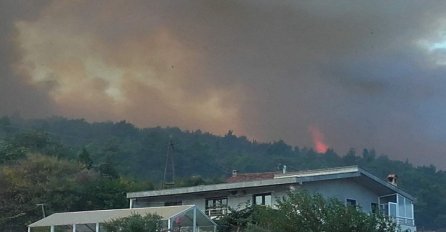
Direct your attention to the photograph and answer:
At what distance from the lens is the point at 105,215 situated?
134 feet

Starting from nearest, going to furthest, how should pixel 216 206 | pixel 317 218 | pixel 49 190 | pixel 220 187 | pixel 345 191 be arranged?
pixel 317 218
pixel 220 187
pixel 216 206
pixel 345 191
pixel 49 190

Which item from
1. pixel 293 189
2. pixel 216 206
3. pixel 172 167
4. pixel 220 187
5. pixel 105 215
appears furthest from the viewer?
pixel 172 167

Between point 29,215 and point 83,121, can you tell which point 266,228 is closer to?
point 29,215

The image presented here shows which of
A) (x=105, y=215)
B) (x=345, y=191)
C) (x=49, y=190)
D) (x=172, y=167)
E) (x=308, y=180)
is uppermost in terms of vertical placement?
(x=172, y=167)

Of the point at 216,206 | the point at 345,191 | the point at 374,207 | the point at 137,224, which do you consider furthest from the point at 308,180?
the point at 137,224

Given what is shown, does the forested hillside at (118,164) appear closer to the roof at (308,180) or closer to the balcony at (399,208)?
the roof at (308,180)

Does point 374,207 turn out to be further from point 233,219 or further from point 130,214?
point 130,214

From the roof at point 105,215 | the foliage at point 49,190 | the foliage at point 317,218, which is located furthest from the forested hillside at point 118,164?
the foliage at point 317,218

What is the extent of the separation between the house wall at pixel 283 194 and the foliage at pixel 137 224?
9.60 metres

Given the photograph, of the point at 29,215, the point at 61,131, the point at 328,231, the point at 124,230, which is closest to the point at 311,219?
the point at 328,231

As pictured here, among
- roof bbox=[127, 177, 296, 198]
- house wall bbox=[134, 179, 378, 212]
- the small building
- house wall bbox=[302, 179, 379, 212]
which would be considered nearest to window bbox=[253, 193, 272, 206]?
house wall bbox=[134, 179, 378, 212]

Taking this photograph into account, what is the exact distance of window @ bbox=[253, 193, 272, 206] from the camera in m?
43.2

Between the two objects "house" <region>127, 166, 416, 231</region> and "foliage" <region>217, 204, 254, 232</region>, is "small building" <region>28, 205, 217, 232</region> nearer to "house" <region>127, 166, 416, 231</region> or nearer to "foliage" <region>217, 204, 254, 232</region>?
"foliage" <region>217, 204, 254, 232</region>

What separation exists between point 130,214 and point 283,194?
30.4ft
